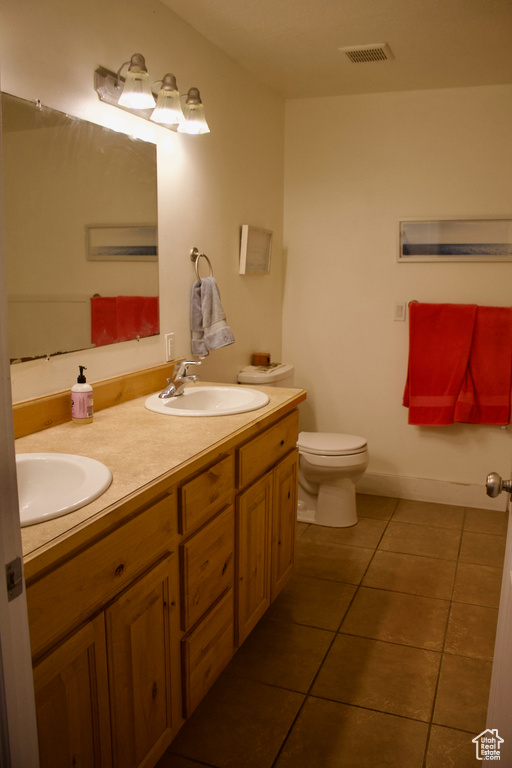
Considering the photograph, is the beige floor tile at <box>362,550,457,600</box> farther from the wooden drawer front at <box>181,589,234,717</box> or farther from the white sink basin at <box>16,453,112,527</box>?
the white sink basin at <box>16,453,112,527</box>

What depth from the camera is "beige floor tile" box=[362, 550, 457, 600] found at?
2.79 metres

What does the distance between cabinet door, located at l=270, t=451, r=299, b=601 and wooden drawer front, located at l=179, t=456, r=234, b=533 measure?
44 cm

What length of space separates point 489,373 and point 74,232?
→ 2445 millimetres

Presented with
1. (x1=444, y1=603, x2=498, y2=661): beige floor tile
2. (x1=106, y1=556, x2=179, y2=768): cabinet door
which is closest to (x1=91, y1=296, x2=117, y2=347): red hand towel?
(x1=106, y1=556, x2=179, y2=768): cabinet door

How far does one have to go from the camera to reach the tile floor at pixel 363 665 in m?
1.86

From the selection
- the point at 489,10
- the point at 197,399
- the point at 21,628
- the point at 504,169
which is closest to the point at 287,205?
the point at 504,169

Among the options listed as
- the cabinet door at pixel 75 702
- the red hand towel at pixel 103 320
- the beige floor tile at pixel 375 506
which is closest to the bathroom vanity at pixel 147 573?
the cabinet door at pixel 75 702

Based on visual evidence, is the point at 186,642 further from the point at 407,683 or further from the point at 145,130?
the point at 145,130

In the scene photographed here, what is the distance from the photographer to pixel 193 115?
2.51 m

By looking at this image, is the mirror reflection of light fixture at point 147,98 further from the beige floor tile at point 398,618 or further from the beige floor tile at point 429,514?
the beige floor tile at point 429,514

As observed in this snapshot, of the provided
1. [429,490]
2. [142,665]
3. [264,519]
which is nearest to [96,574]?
[142,665]

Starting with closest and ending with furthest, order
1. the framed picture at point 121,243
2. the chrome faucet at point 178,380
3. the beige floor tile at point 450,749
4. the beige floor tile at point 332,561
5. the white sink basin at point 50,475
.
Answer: the white sink basin at point 50,475, the beige floor tile at point 450,749, the framed picture at point 121,243, the chrome faucet at point 178,380, the beige floor tile at point 332,561

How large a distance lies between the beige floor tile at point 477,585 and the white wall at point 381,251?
0.83 m

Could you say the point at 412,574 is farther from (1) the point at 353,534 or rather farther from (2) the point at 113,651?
(2) the point at 113,651
